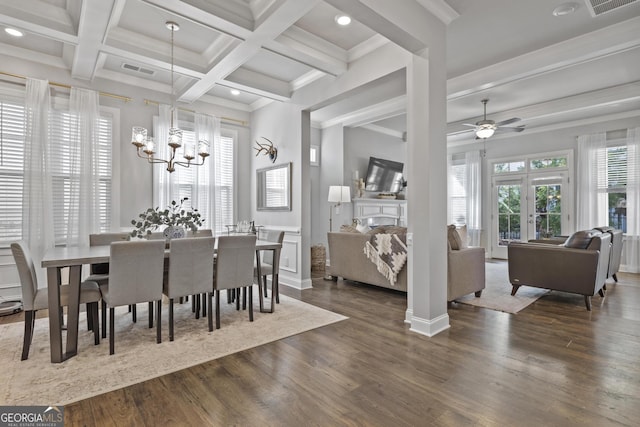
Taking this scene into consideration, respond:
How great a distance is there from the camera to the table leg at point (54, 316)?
241 cm

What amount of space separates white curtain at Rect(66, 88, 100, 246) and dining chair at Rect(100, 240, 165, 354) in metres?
1.92

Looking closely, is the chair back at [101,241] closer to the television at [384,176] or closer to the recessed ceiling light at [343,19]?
the recessed ceiling light at [343,19]

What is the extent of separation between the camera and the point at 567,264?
151 inches

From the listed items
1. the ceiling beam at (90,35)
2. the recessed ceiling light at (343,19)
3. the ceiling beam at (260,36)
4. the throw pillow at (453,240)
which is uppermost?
the recessed ceiling light at (343,19)

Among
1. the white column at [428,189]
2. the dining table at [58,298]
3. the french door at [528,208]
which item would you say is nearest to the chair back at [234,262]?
the dining table at [58,298]

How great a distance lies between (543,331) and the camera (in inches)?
120

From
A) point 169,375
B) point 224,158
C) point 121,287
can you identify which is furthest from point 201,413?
point 224,158

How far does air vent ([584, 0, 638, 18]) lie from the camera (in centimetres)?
288

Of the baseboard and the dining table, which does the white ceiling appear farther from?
the baseboard

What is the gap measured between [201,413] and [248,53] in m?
Answer: 3.42

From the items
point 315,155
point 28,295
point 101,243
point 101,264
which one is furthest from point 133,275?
point 315,155

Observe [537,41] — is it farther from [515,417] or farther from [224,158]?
[224,158]

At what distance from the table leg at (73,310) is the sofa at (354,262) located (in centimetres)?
335

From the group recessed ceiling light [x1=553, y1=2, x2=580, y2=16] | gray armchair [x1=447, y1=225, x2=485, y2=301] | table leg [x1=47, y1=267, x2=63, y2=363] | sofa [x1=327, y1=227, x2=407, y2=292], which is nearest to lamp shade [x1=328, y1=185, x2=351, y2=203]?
sofa [x1=327, y1=227, x2=407, y2=292]
